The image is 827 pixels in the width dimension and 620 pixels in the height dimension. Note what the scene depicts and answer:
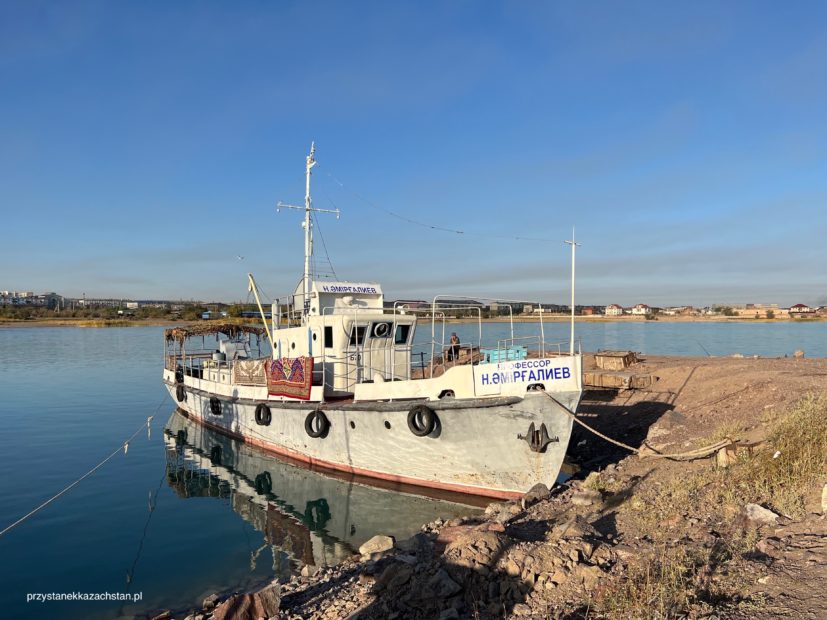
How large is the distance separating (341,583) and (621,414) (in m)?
12.4

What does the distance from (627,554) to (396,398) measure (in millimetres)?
7726

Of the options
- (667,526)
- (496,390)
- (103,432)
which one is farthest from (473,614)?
(103,432)

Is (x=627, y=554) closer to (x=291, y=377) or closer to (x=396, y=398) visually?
(x=396, y=398)

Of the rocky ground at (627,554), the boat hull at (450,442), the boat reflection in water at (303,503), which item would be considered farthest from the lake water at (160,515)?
the rocky ground at (627,554)

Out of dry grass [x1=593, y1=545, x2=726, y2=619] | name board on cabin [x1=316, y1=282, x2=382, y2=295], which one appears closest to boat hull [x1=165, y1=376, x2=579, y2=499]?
name board on cabin [x1=316, y1=282, x2=382, y2=295]

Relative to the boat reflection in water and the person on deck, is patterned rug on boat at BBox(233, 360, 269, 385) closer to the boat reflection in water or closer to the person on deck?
the boat reflection in water

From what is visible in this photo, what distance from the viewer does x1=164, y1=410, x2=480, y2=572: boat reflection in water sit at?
36.5ft

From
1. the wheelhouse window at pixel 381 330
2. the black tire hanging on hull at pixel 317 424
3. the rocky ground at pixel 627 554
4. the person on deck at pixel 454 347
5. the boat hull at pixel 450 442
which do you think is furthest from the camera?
the wheelhouse window at pixel 381 330

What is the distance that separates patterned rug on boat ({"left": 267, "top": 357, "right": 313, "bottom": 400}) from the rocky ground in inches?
239

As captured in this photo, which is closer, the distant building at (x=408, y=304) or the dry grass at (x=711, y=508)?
the dry grass at (x=711, y=508)

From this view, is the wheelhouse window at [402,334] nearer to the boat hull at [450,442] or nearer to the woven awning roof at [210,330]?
the boat hull at [450,442]

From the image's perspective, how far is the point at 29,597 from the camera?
8.69 metres

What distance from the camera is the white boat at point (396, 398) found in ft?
38.1

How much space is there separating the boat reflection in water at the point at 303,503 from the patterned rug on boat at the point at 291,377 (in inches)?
95.7
